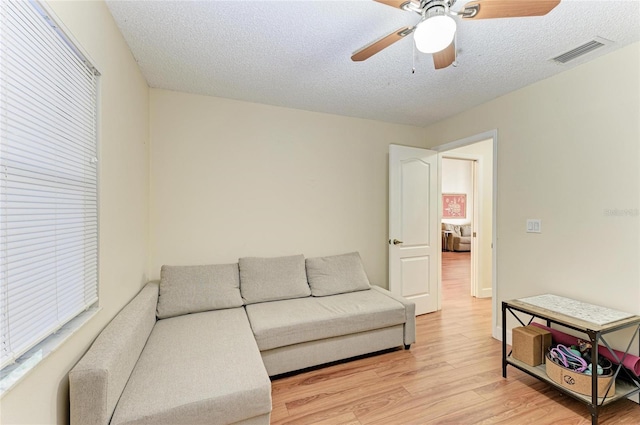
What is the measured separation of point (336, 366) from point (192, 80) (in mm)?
2810

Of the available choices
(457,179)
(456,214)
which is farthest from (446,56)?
(456,214)

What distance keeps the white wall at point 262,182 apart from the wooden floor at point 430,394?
1249 millimetres

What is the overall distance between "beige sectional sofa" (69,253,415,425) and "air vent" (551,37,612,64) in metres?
2.34

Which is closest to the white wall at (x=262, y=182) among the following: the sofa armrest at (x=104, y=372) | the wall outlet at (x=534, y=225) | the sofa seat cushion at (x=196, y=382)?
the sofa seat cushion at (x=196, y=382)

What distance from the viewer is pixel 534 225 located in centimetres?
251

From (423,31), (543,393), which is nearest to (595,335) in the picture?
(543,393)

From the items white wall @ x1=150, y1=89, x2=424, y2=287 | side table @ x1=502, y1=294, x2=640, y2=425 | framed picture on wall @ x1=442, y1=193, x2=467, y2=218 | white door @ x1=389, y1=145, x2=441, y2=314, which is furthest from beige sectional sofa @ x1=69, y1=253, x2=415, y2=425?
framed picture on wall @ x1=442, y1=193, x2=467, y2=218

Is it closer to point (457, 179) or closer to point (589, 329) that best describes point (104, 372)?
point (589, 329)

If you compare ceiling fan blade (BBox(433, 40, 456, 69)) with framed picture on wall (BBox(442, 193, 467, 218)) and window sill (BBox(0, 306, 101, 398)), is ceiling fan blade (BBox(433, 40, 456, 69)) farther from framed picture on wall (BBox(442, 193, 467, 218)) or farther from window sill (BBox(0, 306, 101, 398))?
framed picture on wall (BBox(442, 193, 467, 218))

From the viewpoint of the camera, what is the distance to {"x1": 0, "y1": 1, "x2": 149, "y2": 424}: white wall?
1.00 m

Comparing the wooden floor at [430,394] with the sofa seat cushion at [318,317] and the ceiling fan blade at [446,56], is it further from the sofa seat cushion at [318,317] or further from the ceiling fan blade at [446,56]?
the ceiling fan blade at [446,56]

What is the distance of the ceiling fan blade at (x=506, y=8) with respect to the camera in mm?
1175

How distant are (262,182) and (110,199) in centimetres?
155

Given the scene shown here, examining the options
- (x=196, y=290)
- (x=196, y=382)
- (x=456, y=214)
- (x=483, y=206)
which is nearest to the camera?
(x=196, y=382)
